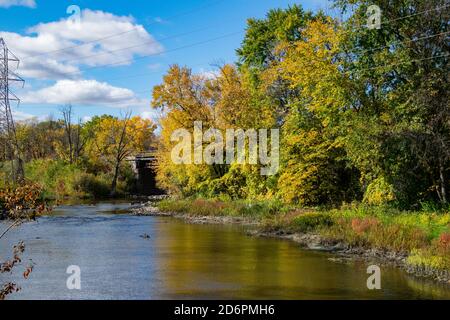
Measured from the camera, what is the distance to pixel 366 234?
22.6 meters

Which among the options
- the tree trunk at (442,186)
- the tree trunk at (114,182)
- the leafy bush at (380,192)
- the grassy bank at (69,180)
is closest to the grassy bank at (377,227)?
the leafy bush at (380,192)

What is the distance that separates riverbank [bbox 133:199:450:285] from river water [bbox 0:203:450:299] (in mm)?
892

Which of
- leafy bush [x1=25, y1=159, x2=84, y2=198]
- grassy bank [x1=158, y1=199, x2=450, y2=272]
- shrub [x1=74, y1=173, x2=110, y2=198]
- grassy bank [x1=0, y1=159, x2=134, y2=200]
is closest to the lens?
grassy bank [x1=158, y1=199, x2=450, y2=272]

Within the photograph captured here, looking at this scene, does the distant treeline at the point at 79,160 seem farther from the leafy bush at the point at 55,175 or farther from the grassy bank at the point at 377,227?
the grassy bank at the point at 377,227

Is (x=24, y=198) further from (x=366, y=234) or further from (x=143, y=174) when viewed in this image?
(x=143, y=174)

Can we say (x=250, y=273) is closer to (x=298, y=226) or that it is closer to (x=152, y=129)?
(x=298, y=226)

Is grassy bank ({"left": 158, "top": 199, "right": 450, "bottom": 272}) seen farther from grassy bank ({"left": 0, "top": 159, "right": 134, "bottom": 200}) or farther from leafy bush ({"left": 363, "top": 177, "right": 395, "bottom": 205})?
grassy bank ({"left": 0, "top": 159, "right": 134, "bottom": 200})

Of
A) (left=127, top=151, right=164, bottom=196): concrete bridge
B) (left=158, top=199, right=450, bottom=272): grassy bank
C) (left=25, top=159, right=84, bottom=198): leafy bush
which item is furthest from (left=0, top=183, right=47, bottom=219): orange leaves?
(left=127, top=151, right=164, bottom=196): concrete bridge

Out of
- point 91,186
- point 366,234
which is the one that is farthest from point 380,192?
point 91,186

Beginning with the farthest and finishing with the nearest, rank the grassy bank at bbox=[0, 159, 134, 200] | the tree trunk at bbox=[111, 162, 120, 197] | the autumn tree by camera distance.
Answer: the autumn tree, the tree trunk at bbox=[111, 162, 120, 197], the grassy bank at bbox=[0, 159, 134, 200]

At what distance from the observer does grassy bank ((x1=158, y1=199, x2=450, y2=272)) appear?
1875 cm

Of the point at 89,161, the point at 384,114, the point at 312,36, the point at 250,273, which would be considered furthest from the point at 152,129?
the point at 250,273

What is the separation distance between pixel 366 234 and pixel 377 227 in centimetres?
54

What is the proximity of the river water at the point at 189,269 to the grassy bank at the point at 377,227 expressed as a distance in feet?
4.84
